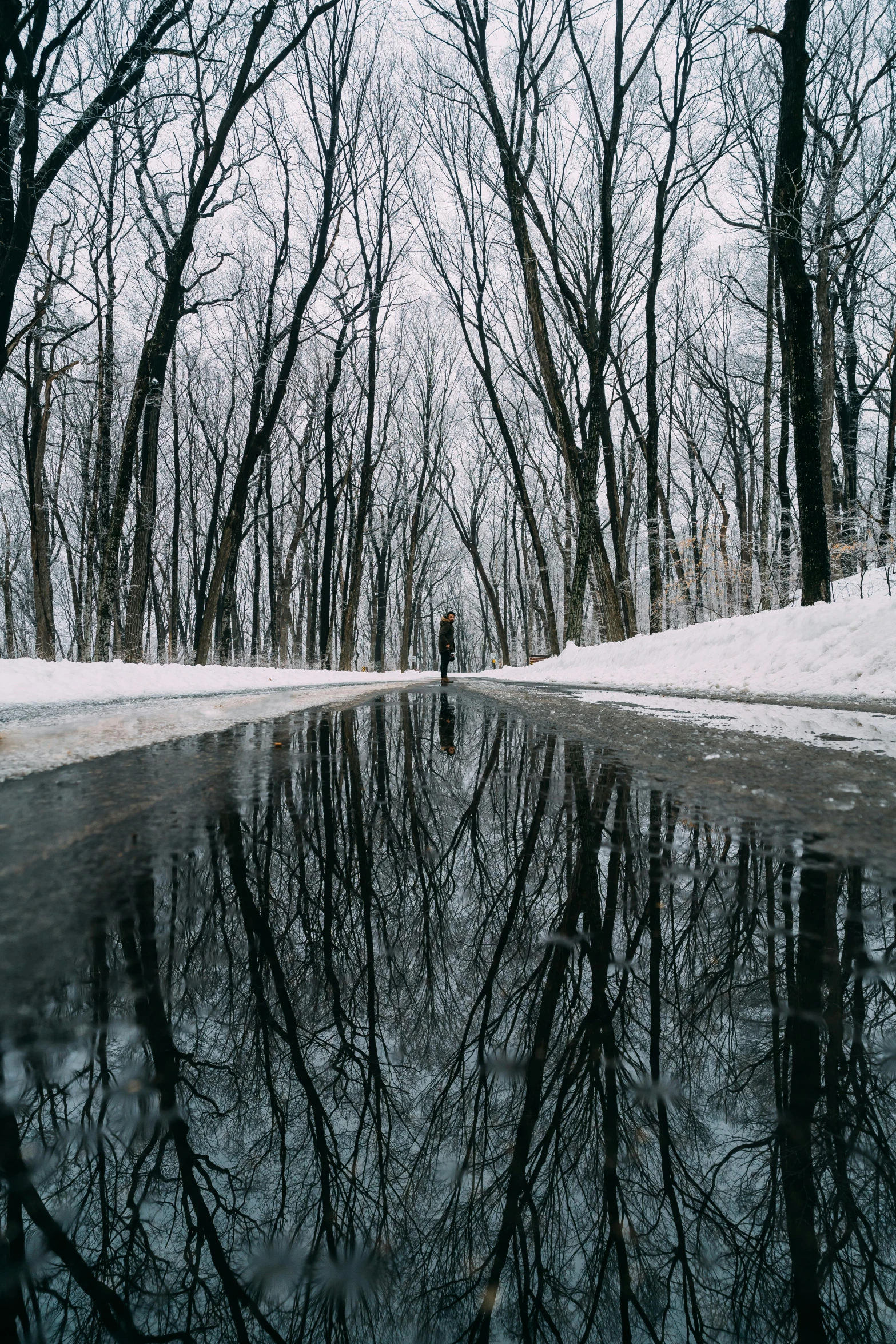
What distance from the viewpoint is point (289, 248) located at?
16.6 m

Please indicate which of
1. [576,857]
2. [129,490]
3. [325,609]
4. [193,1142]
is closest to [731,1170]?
[193,1142]

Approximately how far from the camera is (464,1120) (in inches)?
30.7

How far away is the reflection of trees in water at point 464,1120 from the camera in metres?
0.57

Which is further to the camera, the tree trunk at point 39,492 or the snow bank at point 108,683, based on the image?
the tree trunk at point 39,492

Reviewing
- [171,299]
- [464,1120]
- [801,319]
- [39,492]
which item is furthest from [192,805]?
[39,492]

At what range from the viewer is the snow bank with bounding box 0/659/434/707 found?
6.55m

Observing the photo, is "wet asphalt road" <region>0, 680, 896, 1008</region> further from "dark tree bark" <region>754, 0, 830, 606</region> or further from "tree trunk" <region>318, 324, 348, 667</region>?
"tree trunk" <region>318, 324, 348, 667</region>

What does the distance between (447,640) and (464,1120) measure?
47.1 feet

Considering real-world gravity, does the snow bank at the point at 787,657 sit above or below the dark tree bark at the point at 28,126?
below

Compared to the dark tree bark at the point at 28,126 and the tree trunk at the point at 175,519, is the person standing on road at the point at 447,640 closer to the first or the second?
the dark tree bark at the point at 28,126

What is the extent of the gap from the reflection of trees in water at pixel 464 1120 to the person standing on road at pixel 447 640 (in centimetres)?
1256

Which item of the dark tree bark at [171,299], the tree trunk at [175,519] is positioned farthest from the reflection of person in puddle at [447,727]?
the tree trunk at [175,519]

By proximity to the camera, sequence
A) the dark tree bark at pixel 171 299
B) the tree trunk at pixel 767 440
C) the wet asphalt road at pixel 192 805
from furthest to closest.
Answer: the tree trunk at pixel 767 440 < the dark tree bark at pixel 171 299 < the wet asphalt road at pixel 192 805

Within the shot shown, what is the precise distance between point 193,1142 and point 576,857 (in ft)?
3.84
